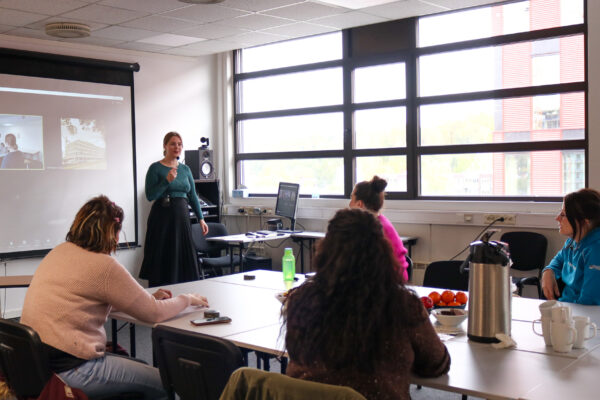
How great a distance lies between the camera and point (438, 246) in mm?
5863

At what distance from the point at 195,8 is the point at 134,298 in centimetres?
334

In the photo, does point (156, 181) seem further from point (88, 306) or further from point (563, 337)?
point (563, 337)

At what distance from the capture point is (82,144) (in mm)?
6539

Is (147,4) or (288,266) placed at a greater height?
(147,4)

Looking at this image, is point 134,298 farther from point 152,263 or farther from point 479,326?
point 152,263

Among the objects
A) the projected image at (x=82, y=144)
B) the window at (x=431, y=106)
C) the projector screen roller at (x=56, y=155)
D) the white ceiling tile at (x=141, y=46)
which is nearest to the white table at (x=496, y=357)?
the window at (x=431, y=106)

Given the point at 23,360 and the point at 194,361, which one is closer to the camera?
the point at 194,361

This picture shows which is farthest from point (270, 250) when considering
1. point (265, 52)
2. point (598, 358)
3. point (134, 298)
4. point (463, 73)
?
point (598, 358)

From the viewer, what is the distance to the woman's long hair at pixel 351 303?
1710 mm

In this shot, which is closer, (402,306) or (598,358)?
(402,306)

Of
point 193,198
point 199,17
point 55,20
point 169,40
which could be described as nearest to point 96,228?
point 193,198

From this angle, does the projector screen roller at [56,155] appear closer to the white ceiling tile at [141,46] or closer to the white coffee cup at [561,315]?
the white ceiling tile at [141,46]

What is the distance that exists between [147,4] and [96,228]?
306 centimetres

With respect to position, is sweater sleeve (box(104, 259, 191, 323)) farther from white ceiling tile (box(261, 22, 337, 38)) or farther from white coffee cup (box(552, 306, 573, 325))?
white ceiling tile (box(261, 22, 337, 38))
